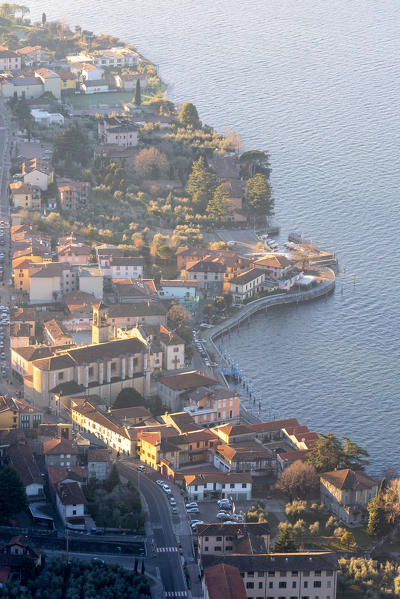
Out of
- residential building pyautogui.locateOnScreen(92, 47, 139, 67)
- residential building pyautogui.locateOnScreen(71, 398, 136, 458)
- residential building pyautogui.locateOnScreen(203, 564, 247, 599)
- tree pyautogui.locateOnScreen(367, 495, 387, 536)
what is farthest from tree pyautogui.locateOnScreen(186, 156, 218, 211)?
residential building pyautogui.locateOnScreen(203, 564, 247, 599)

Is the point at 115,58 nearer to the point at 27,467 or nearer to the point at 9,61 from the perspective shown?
the point at 9,61

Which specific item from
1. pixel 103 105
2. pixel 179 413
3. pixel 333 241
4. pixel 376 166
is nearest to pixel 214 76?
pixel 103 105

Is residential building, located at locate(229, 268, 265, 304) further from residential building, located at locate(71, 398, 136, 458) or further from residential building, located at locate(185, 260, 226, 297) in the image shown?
residential building, located at locate(71, 398, 136, 458)

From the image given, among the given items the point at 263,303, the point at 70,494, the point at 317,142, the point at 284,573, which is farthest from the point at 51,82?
the point at 284,573

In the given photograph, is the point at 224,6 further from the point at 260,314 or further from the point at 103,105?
the point at 260,314

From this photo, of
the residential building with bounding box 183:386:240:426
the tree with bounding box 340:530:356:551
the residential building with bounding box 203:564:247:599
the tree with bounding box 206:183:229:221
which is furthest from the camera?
the tree with bounding box 206:183:229:221

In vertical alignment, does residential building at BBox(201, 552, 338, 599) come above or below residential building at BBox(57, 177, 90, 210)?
below

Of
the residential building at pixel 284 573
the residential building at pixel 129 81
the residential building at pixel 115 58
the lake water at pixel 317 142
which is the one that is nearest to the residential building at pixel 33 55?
the residential building at pixel 115 58

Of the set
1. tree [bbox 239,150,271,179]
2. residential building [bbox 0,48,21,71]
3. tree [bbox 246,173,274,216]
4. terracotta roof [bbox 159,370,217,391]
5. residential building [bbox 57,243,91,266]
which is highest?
residential building [bbox 0,48,21,71]
